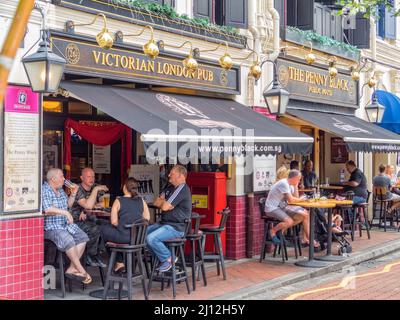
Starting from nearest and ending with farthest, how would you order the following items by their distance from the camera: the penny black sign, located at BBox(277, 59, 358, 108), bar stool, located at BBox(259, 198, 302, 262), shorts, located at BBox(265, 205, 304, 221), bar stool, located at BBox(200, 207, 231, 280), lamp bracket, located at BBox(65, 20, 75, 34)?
lamp bracket, located at BBox(65, 20, 75, 34), bar stool, located at BBox(200, 207, 231, 280), shorts, located at BBox(265, 205, 304, 221), bar stool, located at BBox(259, 198, 302, 262), the penny black sign, located at BBox(277, 59, 358, 108)

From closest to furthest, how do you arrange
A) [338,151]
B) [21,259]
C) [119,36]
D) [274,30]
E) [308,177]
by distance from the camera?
[21,259] → [119,36] → [274,30] → [308,177] → [338,151]

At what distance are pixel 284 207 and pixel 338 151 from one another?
6.40 metres

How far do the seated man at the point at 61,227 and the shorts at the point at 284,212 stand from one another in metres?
3.52

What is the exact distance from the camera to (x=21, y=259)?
7113 mm

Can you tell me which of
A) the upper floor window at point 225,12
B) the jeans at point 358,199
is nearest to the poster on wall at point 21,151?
the upper floor window at point 225,12

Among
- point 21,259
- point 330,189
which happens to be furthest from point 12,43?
point 330,189

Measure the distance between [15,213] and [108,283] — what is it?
4.63 ft

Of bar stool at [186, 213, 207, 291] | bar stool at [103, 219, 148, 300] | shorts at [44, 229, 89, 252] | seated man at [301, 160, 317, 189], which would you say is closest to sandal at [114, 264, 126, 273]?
bar stool at [103, 219, 148, 300]

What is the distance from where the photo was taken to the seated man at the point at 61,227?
756cm

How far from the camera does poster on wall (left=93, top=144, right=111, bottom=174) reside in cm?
1117

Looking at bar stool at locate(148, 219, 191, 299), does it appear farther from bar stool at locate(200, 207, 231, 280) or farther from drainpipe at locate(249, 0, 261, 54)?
drainpipe at locate(249, 0, 261, 54)

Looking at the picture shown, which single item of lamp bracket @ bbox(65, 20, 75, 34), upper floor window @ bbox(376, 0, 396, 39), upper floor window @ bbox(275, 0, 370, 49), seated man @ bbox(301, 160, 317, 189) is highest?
upper floor window @ bbox(376, 0, 396, 39)

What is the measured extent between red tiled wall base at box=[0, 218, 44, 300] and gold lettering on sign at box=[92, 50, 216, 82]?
2407mm

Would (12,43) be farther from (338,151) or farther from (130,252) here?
(338,151)
